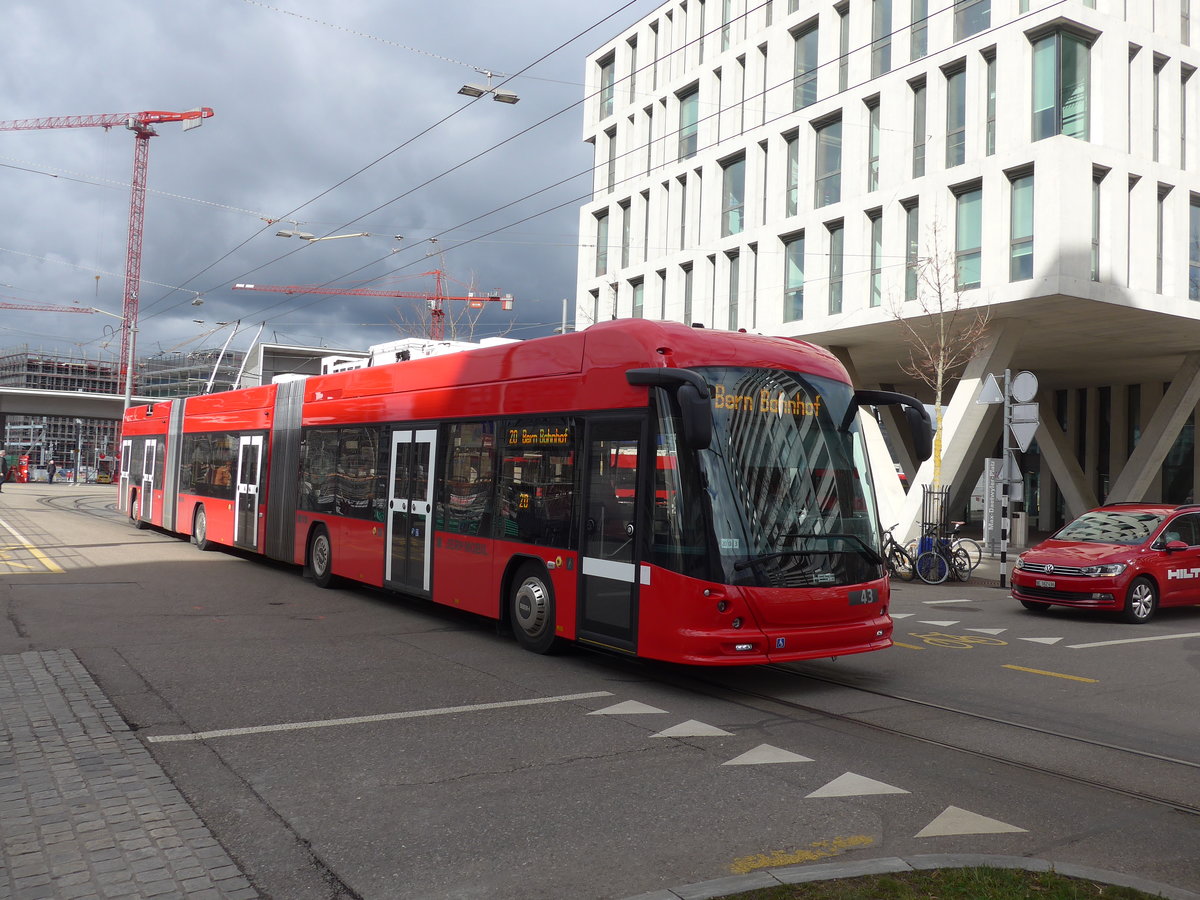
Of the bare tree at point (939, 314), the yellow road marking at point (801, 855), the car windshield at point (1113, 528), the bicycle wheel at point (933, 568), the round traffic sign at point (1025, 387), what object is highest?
the bare tree at point (939, 314)

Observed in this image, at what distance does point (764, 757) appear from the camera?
Answer: 608 centimetres

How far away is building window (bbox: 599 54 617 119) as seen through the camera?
3884 centimetres

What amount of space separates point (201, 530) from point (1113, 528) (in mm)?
16101

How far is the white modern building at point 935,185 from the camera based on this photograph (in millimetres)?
23828

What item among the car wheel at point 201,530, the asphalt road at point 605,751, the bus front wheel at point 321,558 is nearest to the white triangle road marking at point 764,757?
the asphalt road at point 605,751

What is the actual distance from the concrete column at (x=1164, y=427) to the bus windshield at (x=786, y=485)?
2655cm

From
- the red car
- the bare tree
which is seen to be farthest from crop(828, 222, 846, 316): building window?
the red car

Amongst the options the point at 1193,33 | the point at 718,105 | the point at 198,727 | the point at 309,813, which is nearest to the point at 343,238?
the point at 718,105

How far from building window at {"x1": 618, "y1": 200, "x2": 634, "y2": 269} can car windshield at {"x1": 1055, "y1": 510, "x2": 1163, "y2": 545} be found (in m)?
23.6

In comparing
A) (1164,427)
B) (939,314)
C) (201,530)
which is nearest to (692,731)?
(201,530)

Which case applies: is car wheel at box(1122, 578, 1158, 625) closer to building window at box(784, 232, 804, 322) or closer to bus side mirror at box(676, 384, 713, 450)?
bus side mirror at box(676, 384, 713, 450)

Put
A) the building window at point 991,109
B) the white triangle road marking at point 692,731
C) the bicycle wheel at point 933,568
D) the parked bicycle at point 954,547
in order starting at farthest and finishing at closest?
the building window at point 991,109 < the parked bicycle at point 954,547 < the bicycle wheel at point 933,568 < the white triangle road marking at point 692,731

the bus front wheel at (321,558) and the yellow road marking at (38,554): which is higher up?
the bus front wheel at (321,558)

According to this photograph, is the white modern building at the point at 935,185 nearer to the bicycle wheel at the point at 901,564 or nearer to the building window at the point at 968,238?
the building window at the point at 968,238
